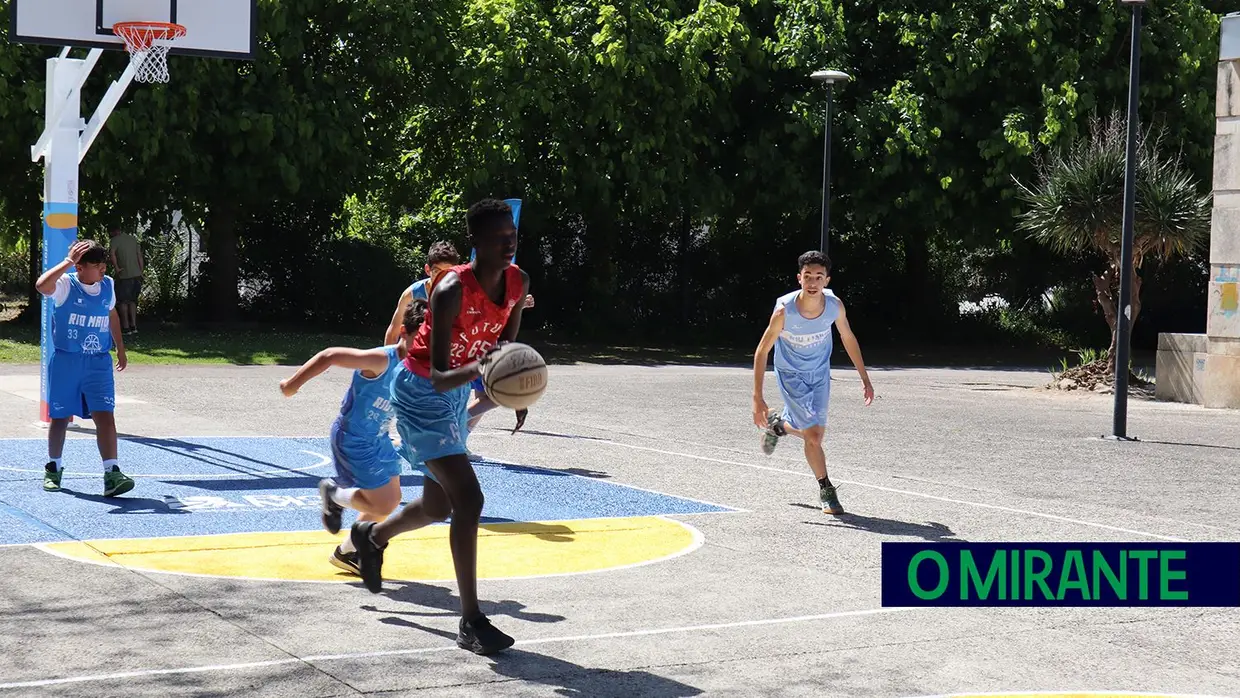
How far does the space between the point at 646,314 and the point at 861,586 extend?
25.9 meters

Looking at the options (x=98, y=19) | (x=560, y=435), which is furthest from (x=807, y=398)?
(x=98, y=19)

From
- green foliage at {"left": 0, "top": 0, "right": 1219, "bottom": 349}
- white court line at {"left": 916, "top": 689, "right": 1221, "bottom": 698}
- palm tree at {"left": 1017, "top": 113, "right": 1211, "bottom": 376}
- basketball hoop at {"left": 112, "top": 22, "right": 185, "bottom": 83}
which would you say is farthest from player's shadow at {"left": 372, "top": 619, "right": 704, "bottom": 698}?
green foliage at {"left": 0, "top": 0, "right": 1219, "bottom": 349}

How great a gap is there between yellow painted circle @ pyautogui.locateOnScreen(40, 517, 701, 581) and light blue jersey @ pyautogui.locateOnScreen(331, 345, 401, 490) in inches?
21.3

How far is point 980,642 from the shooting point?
6.57m

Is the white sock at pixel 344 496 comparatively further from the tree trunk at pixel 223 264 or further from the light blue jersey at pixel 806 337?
the tree trunk at pixel 223 264

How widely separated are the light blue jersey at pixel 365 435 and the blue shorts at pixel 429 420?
129 centimetres

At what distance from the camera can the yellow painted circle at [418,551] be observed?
7.93 meters

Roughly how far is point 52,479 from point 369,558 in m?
4.08

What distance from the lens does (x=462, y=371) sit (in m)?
6.05

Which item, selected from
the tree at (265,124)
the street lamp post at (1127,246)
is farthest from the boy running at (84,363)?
the tree at (265,124)

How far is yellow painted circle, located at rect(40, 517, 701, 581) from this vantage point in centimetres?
793

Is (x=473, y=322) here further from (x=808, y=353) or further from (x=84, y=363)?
(x=84, y=363)

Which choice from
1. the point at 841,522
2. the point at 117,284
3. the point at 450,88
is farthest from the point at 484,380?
the point at 450,88

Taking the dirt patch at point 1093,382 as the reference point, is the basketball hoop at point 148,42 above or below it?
above
